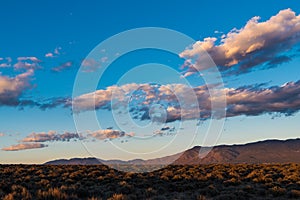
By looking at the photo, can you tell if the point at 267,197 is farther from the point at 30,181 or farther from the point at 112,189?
the point at 30,181

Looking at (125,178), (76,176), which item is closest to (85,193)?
(125,178)

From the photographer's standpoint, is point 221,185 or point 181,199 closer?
point 181,199

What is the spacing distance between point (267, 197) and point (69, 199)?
37.5 feet

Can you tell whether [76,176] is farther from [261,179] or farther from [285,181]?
[285,181]

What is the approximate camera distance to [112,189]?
22.2m

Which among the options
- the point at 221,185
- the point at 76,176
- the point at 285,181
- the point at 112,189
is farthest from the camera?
the point at 76,176

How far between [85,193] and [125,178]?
778 centimetres

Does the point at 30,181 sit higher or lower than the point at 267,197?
higher

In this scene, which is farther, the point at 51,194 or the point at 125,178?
the point at 125,178

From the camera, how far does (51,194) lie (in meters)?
18.4

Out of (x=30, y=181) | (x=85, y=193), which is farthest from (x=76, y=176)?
(x=85, y=193)

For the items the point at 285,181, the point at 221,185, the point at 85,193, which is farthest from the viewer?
the point at 285,181

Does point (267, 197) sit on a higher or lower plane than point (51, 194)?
lower

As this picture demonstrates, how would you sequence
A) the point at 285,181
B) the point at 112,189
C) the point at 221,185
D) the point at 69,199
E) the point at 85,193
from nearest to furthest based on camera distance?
the point at 69,199 → the point at 85,193 → the point at 112,189 → the point at 221,185 → the point at 285,181
